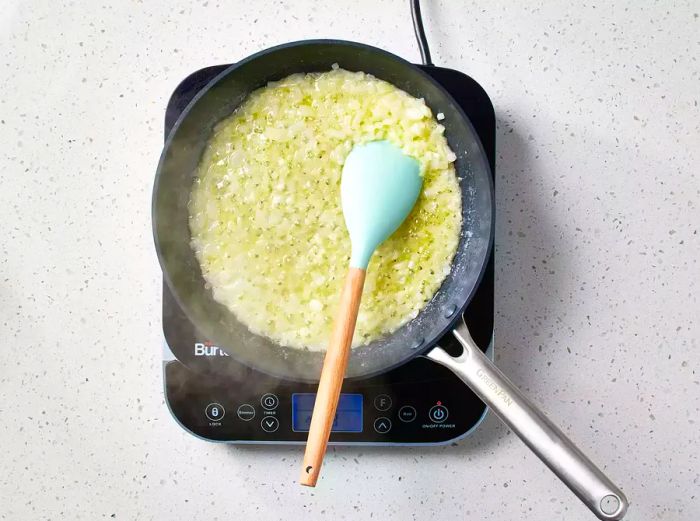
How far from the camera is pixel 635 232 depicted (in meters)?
1.04

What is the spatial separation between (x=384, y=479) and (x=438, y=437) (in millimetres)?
112

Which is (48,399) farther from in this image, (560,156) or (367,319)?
(560,156)

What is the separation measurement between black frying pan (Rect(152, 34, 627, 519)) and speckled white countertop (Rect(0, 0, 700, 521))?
100 mm

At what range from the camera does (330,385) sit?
0.85 m

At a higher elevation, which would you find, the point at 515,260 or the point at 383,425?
the point at 515,260

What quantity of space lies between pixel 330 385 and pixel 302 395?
158 millimetres

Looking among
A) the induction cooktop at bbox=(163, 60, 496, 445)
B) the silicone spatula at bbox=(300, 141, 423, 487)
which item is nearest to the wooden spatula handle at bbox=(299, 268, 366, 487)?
the silicone spatula at bbox=(300, 141, 423, 487)

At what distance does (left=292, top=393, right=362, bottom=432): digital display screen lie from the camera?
993 mm

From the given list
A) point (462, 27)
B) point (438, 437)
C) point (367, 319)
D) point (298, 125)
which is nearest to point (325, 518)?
point (438, 437)

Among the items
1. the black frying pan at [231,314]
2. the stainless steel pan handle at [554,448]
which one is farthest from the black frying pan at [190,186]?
the stainless steel pan handle at [554,448]

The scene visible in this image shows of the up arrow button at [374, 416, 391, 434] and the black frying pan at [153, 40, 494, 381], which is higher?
the black frying pan at [153, 40, 494, 381]

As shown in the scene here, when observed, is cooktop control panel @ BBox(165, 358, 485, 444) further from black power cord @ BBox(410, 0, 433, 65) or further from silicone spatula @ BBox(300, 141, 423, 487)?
black power cord @ BBox(410, 0, 433, 65)

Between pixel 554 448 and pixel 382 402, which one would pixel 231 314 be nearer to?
pixel 382 402

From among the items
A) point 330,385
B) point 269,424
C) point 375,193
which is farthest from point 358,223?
point 269,424
